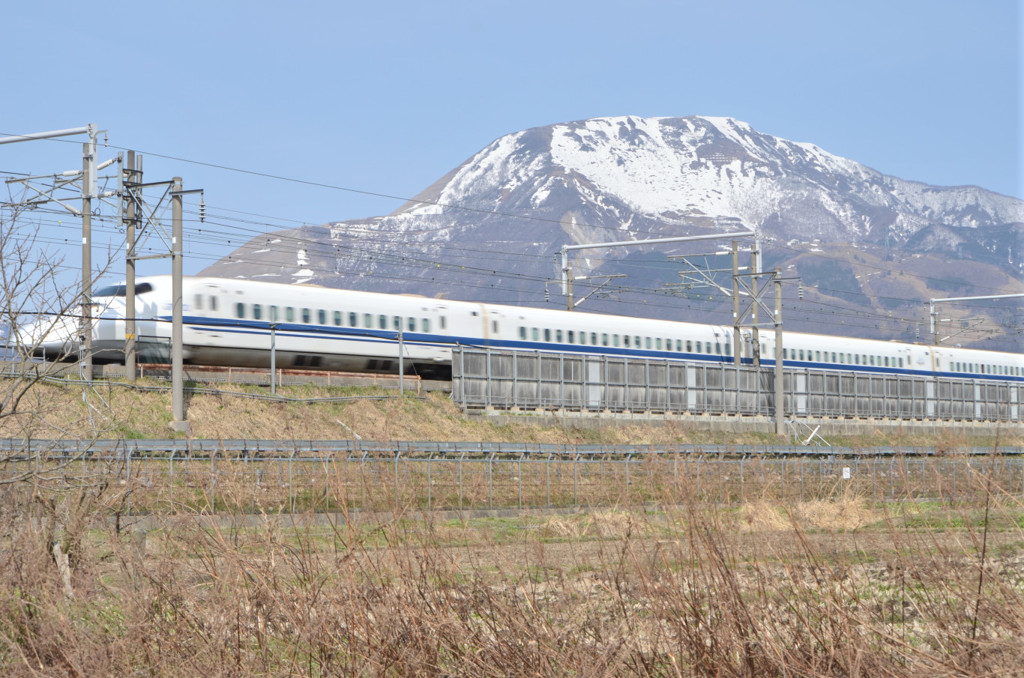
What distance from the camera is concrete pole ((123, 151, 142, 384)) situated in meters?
32.6

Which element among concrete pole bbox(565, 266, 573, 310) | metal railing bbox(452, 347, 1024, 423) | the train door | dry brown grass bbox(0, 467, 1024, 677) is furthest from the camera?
concrete pole bbox(565, 266, 573, 310)

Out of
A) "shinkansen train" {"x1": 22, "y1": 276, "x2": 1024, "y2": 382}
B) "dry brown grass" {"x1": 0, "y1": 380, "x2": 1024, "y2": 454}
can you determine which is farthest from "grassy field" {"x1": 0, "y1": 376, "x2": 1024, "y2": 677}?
"shinkansen train" {"x1": 22, "y1": 276, "x2": 1024, "y2": 382}

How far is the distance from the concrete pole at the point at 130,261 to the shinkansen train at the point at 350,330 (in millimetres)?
674

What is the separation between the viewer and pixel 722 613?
738cm

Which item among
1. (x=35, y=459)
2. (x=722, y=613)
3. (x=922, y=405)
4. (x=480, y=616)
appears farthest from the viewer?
(x=922, y=405)

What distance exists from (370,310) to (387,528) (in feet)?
118

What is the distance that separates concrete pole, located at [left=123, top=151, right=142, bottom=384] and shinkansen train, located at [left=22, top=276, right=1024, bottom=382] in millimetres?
674

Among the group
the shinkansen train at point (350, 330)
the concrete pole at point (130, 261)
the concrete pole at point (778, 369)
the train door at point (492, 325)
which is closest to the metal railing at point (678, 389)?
the concrete pole at point (778, 369)

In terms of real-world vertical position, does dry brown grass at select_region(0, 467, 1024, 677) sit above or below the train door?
below

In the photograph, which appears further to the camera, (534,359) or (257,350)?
(534,359)

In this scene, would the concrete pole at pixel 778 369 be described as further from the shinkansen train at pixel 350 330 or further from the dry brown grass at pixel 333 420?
the shinkansen train at pixel 350 330

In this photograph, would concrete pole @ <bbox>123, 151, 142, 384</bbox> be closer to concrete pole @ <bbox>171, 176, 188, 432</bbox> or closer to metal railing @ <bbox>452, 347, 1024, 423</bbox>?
concrete pole @ <bbox>171, 176, 188, 432</bbox>

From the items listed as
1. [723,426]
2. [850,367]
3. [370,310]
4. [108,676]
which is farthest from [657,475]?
[850,367]

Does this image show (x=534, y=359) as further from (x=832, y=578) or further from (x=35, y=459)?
(x=832, y=578)
